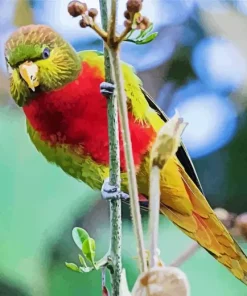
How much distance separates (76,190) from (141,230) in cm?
11

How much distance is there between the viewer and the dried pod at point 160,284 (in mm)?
518

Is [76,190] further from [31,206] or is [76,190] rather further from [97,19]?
[97,19]

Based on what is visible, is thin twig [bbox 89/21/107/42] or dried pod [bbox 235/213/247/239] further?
dried pod [bbox 235/213/247/239]

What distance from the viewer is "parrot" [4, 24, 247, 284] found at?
617mm

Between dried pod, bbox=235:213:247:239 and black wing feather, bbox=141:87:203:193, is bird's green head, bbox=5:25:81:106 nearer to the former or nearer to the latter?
black wing feather, bbox=141:87:203:193

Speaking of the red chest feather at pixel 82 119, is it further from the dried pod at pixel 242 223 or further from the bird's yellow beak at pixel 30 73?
the dried pod at pixel 242 223

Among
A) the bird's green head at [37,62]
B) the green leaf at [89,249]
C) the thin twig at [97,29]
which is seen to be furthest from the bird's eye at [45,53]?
the green leaf at [89,249]

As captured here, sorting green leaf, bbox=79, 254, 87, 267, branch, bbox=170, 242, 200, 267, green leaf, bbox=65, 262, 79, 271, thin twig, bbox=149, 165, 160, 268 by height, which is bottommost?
branch, bbox=170, 242, 200, 267

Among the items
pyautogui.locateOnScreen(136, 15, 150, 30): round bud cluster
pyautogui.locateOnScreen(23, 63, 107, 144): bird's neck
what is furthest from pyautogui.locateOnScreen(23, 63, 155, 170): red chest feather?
pyautogui.locateOnScreen(136, 15, 150, 30): round bud cluster

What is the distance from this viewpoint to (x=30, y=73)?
61cm

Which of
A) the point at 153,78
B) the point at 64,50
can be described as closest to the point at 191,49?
the point at 153,78

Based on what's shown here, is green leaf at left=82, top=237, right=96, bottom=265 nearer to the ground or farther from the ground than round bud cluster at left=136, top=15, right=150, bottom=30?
nearer to the ground

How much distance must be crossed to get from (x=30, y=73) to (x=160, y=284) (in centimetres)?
29

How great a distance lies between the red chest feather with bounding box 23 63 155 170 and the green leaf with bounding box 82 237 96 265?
0.10 m
